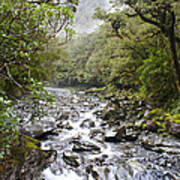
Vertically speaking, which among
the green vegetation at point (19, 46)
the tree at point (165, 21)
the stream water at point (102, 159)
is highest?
the tree at point (165, 21)

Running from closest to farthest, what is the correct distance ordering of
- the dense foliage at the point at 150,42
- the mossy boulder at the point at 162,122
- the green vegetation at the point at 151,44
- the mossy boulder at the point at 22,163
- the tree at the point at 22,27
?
the tree at the point at 22,27 → the mossy boulder at the point at 22,163 → the mossy boulder at the point at 162,122 → the green vegetation at the point at 151,44 → the dense foliage at the point at 150,42

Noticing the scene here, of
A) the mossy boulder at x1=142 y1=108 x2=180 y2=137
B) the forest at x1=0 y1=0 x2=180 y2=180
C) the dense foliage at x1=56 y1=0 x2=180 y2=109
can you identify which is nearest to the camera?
the forest at x1=0 y1=0 x2=180 y2=180

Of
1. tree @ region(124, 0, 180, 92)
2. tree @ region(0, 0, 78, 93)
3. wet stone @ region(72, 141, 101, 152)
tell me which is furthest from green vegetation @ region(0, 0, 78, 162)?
tree @ region(124, 0, 180, 92)

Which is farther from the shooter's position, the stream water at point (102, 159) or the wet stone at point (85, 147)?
the wet stone at point (85, 147)

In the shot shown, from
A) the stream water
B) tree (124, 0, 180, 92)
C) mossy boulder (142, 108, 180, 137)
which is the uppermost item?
tree (124, 0, 180, 92)

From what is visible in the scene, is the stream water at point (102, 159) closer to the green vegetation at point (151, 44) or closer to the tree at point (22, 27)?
the green vegetation at point (151, 44)

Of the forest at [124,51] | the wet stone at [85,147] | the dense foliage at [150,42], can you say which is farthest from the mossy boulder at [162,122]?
the wet stone at [85,147]

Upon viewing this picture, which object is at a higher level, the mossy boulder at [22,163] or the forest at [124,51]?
the forest at [124,51]

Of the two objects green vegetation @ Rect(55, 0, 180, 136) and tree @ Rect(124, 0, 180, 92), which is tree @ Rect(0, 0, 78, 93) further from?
green vegetation @ Rect(55, 0, 180, 136)

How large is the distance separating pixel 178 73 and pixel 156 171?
530 cm

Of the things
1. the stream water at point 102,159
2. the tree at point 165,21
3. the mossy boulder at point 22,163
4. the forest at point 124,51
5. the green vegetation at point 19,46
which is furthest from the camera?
the tree at point 165,21

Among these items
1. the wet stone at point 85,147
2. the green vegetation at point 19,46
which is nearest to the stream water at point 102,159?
the wet stone at point 85,147

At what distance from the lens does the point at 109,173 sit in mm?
4930

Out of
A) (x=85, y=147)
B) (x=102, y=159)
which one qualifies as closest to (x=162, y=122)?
(x=102, y=159)
